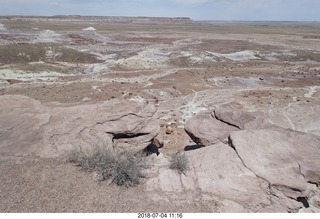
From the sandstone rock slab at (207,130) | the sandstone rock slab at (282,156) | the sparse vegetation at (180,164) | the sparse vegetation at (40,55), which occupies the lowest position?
the sparse vegetation at (40,55)

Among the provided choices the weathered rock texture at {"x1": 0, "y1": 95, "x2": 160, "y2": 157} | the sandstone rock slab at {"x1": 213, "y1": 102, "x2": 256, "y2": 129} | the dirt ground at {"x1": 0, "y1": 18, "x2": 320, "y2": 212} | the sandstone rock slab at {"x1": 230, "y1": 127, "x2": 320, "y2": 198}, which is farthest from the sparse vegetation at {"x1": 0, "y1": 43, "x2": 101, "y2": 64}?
the sandstone rock slab at {"x1": 230, "y1": 127, "x2": 320, "y2": 198}

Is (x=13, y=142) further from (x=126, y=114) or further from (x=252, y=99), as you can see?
(x=252, y=99)

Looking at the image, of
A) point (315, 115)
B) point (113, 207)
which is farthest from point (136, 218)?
point (315, 115)

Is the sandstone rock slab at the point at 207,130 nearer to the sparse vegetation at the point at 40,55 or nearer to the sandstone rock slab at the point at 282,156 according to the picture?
the sandstone rock slab at the point at 282,156

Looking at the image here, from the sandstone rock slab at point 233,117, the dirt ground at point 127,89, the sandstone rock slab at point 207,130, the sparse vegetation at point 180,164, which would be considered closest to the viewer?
the dirt ground at point 127,89

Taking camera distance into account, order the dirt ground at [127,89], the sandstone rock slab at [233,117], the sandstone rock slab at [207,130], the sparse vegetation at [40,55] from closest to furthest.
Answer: the dirt ground at [127,89] → the sandstone rock slab at [207,130] → the sandstone rock slab at [233,117] → the sparse vegetation at [40,55]

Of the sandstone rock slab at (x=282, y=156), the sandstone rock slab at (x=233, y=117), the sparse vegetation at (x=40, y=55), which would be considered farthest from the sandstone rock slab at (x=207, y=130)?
the sparse vegetation at (x=40, y=55)

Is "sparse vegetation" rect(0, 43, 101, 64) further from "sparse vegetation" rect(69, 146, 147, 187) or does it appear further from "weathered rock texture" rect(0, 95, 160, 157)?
"sparse vegetation" rect(69, 146, 147, 187)
